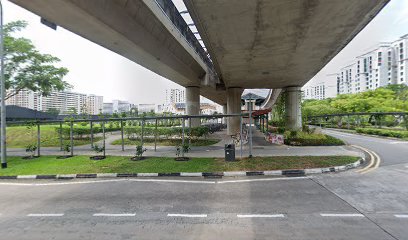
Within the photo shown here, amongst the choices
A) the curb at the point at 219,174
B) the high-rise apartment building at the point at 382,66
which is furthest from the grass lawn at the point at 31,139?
the high-rise apartment building at the point at 382,66

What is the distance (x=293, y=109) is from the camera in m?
24.1

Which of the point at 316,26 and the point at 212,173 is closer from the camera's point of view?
the point at 316,26

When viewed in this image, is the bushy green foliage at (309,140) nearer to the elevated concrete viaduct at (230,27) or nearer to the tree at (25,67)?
the elevated concrete viaduct at (230,27)

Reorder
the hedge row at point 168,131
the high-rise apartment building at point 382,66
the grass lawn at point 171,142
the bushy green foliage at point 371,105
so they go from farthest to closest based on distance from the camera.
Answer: the high-rise apartment building at point 382,66 < the bushy green foliage at point 371,105 < the hedge row at point 168,131 < the grass lawn at point 171,142

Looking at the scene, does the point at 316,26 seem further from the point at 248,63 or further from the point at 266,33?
the point at 248,63

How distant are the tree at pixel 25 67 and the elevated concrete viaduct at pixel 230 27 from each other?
37.5 feet

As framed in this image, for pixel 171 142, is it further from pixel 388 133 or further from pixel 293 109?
pixel 388 133

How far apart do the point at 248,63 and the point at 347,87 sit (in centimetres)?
13308

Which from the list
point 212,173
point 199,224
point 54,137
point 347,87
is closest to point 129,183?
point 212,173

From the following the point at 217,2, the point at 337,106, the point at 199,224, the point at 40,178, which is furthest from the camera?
the point at 337,106

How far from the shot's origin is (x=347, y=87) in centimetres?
12425

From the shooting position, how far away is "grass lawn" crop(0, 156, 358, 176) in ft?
36.3

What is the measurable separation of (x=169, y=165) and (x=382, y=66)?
12002 cm

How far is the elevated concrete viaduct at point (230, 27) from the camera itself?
7.82 m
